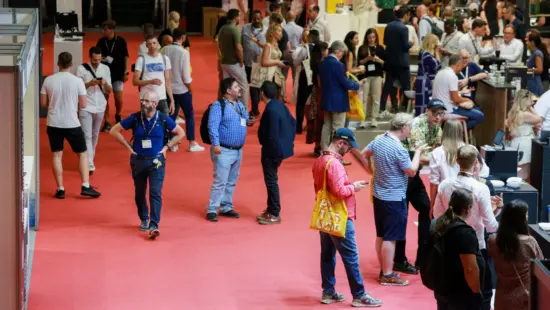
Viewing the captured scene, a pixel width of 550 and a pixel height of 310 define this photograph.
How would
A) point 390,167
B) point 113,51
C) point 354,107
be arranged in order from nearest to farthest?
point 390,167 → point 354,107 → point 113,51

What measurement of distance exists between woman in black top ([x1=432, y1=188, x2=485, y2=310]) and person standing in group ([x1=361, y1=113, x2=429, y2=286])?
179 cm

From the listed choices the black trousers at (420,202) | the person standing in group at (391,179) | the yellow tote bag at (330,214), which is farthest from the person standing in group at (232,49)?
the yellow tote bag at (330,214)

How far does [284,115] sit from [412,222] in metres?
1.70

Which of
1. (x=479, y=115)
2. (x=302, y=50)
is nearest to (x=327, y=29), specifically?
(x=302, y=50)

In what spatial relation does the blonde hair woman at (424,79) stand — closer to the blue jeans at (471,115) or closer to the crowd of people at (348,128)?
Result: the crowd of people at (348,128)

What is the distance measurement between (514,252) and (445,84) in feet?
19.8

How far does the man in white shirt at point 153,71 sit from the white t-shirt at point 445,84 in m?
3.22

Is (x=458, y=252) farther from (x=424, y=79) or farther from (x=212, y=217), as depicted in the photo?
(x=424, y=79)

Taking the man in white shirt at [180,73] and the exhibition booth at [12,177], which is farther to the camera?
the man in white shirt at [180,73]

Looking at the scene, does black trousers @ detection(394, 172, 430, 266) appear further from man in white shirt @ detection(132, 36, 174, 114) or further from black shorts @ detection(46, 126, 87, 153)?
man in white shirt @ detection(132, 36, 174, 114)

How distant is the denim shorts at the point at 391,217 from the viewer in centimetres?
872

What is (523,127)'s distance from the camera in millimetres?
11406

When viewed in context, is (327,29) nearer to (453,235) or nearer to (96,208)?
(96,208)

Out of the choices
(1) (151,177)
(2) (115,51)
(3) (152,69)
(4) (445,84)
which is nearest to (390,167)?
(1) (151,177)
